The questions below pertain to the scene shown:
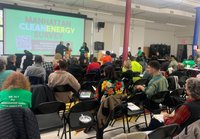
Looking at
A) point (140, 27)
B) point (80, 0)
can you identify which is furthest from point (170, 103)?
point (140, 27)

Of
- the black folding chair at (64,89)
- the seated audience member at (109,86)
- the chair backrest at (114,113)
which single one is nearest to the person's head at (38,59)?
the black folding chair at (64,89)

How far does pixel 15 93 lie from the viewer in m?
2.17

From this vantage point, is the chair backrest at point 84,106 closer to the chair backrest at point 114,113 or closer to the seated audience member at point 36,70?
the chair backrest at point 114,113

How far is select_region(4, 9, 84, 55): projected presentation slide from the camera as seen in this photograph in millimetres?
8453

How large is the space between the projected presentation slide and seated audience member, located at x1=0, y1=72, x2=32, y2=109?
23.0 feet

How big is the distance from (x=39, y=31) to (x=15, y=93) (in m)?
7.42

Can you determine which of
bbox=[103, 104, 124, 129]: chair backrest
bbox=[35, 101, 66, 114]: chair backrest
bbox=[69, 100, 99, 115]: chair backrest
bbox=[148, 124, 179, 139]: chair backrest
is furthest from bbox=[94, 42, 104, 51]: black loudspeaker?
bbox=[148, 124, 179, 139]: chair backrest

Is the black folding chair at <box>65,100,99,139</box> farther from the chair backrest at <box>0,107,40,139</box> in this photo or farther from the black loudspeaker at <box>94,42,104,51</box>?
the black loudspeaker at <box>94,42,104,51</box>

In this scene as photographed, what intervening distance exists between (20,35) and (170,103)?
7192 millimetres

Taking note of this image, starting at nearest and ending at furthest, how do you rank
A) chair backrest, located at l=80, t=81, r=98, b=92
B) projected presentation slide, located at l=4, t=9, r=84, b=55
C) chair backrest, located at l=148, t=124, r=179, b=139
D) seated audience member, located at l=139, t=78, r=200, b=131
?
chair backrest, located at l=148, t=124, r=179, b=139 → seated audience member, located at l=139, t=78, r=200, b=131 → chair backrest, located at l=80, t=81, r=98, b=92 → projected presentation slide, located at l=4, t=9, r=84, b=55

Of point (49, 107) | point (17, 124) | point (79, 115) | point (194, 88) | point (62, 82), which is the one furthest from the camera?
point (62, 82)

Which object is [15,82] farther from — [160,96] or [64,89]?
[160,96]

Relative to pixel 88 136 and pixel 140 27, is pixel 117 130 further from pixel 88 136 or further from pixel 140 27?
pixel 140 27

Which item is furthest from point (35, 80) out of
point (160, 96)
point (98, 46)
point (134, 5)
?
point (98, 46)
